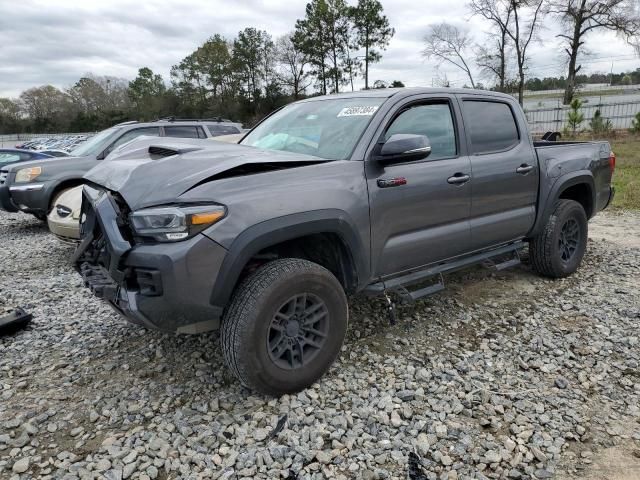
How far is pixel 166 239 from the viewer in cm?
243

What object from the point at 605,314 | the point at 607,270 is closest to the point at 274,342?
the point at 605,314

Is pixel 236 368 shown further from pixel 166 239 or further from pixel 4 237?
pixel 4 237

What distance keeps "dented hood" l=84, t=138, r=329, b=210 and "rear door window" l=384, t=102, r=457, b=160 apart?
33.7 inches

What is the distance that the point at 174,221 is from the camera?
2.42m

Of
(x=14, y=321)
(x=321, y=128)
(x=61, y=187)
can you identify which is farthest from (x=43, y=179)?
(x=321, y=128)

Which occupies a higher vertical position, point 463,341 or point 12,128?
point 12,128

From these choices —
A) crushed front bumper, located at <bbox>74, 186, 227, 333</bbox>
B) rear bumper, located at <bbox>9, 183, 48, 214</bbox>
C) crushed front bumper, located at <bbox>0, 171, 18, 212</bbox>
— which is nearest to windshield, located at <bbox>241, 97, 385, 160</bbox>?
crushed front bumper, located at <bbox>74, 186, 227, 333</bbox>

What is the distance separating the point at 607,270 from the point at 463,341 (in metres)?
2.60

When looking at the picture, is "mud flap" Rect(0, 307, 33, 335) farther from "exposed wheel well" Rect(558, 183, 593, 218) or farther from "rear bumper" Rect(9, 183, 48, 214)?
"exposed wheel well" Rect(558, 183, 593, 218)

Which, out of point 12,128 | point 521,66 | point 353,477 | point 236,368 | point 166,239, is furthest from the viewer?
point 12,128

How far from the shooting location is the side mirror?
2967 mm

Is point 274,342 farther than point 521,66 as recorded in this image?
No

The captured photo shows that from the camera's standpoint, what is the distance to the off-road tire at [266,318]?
2.58 m

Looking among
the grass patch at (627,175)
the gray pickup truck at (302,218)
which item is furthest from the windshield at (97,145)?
the grass patch at (627,175)
